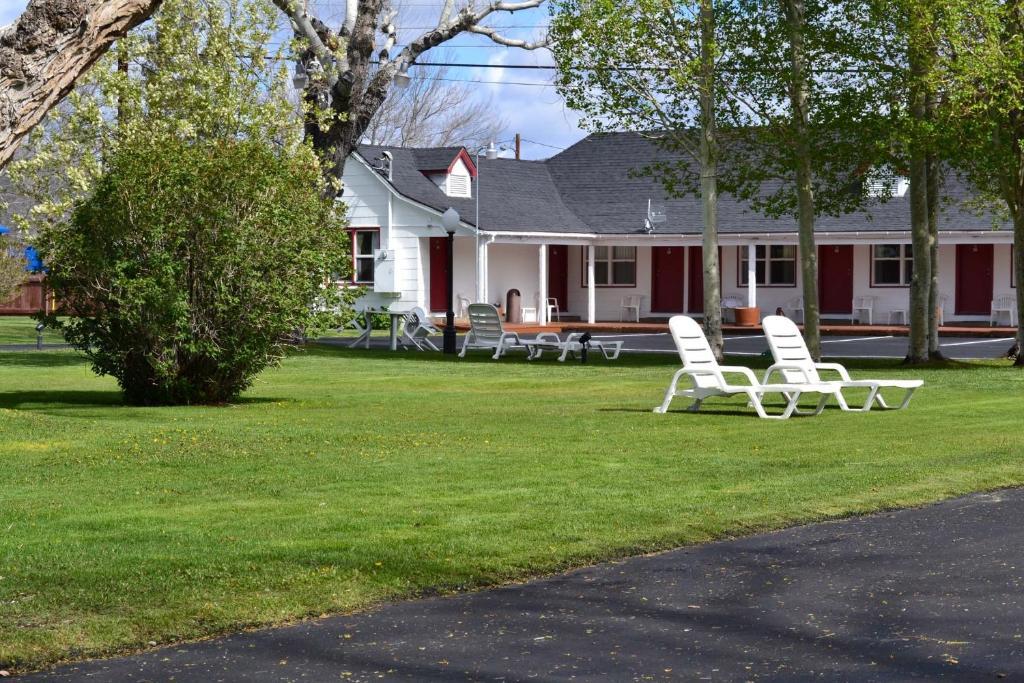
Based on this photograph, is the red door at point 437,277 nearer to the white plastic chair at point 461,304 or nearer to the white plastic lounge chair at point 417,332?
the white plastic chair at point 461,304

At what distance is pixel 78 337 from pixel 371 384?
4986mm

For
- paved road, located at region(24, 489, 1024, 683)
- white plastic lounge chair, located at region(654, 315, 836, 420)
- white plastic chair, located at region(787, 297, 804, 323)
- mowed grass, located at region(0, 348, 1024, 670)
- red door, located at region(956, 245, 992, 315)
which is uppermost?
red door, located at region(956, 245, 992, 315)

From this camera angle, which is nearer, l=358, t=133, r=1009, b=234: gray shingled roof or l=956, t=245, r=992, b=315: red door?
l=956, t=245, r=992, b=315: red door

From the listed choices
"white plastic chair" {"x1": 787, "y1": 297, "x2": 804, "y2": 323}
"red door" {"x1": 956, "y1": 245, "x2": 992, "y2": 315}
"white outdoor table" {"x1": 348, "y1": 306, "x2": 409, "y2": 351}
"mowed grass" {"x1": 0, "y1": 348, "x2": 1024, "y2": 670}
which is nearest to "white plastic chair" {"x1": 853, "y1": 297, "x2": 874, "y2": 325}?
"white plastic chair" {"x1": 787, "y1": 297, "x2": 804, "y2": 323}

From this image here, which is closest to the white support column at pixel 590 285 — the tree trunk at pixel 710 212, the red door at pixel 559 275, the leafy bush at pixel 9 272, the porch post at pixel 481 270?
the red door at pixel 559 275

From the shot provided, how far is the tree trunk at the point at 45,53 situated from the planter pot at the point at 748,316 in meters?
36.1

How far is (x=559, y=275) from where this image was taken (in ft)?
155

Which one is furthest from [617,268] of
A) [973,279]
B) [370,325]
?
[370,325]

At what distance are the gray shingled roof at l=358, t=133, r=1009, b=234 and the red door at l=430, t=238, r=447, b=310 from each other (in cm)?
149

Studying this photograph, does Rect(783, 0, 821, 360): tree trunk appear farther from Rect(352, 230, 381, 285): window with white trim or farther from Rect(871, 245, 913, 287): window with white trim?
Rect(352, 230, 381, 285): window with white trim

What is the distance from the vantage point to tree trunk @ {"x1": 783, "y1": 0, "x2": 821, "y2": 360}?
962 inches

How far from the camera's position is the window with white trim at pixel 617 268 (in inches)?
1815

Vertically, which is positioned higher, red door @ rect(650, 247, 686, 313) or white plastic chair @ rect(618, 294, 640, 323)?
red door @ rect(650, 247, 686, 313)

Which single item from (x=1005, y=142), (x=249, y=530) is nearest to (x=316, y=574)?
(x=249, y=530)
